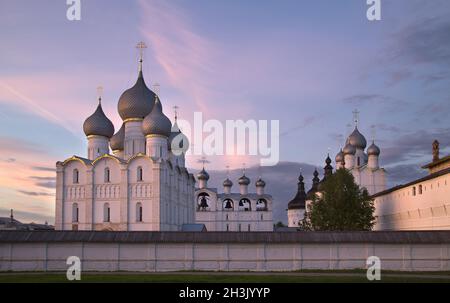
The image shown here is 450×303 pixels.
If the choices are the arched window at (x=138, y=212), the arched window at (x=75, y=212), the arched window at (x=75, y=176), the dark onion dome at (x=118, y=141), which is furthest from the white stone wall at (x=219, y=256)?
the dark onion dome at (x=118, y=141)

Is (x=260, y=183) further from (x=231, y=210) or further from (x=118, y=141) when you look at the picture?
(x=118, y=141)

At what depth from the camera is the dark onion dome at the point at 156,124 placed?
186 ft

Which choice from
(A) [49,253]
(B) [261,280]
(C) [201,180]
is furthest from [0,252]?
(C) [201,180]

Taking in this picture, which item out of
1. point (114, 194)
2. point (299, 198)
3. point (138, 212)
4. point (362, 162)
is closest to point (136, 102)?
point (114, 194)

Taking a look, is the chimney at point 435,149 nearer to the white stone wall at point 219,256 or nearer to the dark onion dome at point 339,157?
the dark onion dome at point 339,157

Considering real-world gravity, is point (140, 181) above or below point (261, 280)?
above

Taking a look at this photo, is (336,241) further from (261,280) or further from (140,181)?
(140,181)

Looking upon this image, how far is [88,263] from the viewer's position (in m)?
32.4

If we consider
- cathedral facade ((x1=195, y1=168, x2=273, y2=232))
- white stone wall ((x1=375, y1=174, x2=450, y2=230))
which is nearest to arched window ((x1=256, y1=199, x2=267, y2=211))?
cathedral facade ((x1=195, y1=168, x2=273, y2=232))

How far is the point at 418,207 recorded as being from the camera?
4962 cm

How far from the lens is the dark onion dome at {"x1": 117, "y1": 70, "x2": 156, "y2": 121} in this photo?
60406mm

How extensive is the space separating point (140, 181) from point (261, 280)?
30077 millimetres

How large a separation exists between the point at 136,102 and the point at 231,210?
4021 cm

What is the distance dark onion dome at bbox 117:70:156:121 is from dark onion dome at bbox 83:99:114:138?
7.14 feet
